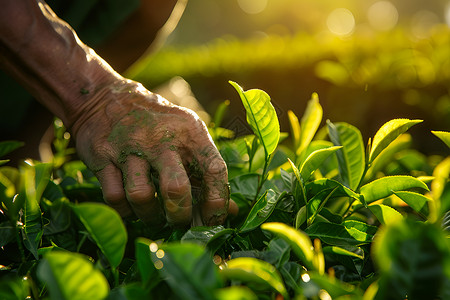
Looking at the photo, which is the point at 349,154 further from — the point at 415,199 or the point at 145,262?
the point at 145,262

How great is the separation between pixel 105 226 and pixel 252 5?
171 ft

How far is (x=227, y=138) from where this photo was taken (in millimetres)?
1703

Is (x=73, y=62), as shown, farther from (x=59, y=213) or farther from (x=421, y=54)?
(x=421, y=54)

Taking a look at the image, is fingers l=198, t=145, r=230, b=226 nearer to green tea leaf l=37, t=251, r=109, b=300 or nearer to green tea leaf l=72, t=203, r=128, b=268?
green tea leaf l=72, t=203, r=128, b=268

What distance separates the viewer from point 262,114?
109 cm

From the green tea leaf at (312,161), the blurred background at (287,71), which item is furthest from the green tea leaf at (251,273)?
the blurred background at (287,71)

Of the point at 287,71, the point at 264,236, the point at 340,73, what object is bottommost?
the point at 287,71

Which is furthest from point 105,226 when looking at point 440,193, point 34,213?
point 440,193

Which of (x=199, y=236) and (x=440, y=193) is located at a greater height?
(x=440, y=193)

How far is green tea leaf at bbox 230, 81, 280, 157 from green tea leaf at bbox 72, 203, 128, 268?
1.44 ft

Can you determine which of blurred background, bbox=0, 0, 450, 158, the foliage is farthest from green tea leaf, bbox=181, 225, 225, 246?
blurred background, bbox=0, 0, 450, 158

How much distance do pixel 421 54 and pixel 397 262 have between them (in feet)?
11.6

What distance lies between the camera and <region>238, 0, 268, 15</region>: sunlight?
162 ft

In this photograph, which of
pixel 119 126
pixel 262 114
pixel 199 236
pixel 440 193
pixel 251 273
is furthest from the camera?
pixel 119 126
